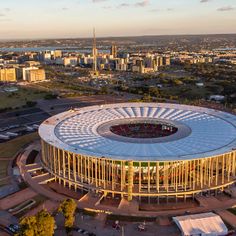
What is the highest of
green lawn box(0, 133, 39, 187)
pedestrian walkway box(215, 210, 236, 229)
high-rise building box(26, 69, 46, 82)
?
high-rise building box(26, 69, 46, 82)

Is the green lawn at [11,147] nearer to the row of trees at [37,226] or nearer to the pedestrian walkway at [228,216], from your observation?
the row of trees at [37,226]

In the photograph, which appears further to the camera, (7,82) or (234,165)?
(7,82)

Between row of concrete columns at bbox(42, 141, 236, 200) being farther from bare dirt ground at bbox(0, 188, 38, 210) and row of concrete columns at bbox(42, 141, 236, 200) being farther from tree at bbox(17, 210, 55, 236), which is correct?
tree at bbox(17, 210, 55, 236)

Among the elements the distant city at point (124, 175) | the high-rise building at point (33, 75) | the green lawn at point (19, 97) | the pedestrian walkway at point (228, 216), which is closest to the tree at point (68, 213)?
the distant city at point (124, 175)

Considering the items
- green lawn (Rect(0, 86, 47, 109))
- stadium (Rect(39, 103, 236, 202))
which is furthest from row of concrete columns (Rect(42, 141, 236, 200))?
green lawn (Rect(0, 86, 47, 109))

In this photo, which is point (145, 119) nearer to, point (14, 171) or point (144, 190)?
point (144, 190)

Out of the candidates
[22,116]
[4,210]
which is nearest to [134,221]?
[4,210]

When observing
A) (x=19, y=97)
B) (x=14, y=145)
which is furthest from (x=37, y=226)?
(x=19, y=97)
